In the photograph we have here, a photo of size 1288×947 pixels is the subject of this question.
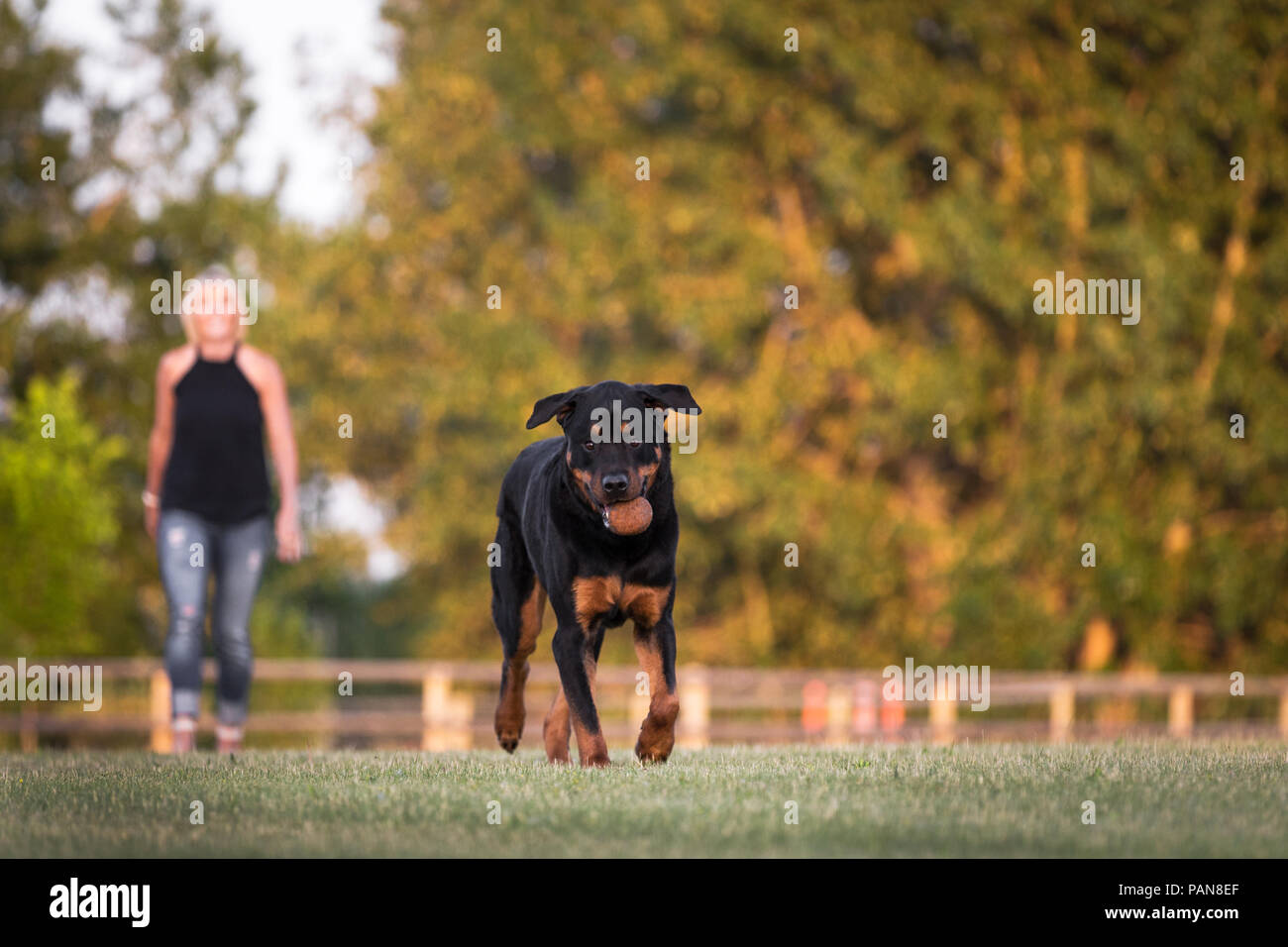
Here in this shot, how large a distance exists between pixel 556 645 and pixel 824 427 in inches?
737

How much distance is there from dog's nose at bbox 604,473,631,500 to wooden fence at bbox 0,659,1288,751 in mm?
10836

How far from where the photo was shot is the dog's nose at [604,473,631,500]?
605 centimetres

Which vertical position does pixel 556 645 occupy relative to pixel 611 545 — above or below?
below

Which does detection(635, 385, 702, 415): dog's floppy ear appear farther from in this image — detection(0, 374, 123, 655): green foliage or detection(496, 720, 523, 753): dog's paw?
detection(0, 374, 123, 655): green foliage

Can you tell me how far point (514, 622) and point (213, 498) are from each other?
6.27ft

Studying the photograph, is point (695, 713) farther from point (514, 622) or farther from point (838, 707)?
point (514, 622)

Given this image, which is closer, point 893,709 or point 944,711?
point 944,711

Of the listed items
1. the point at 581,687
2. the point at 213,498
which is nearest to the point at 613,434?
the point at 581,687

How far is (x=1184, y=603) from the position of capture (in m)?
21.7

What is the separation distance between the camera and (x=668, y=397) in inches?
260

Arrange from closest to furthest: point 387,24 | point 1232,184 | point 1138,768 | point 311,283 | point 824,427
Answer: point 1138,768 → point 1232,184 → point 824,427 → point 311,283 → point 387,24

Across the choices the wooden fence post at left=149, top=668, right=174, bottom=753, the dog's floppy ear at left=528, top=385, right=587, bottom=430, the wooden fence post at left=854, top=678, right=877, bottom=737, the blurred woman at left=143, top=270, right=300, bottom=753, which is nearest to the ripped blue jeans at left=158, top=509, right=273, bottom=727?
the blurred woman at left=143, top=270, right=300, bottom=753
